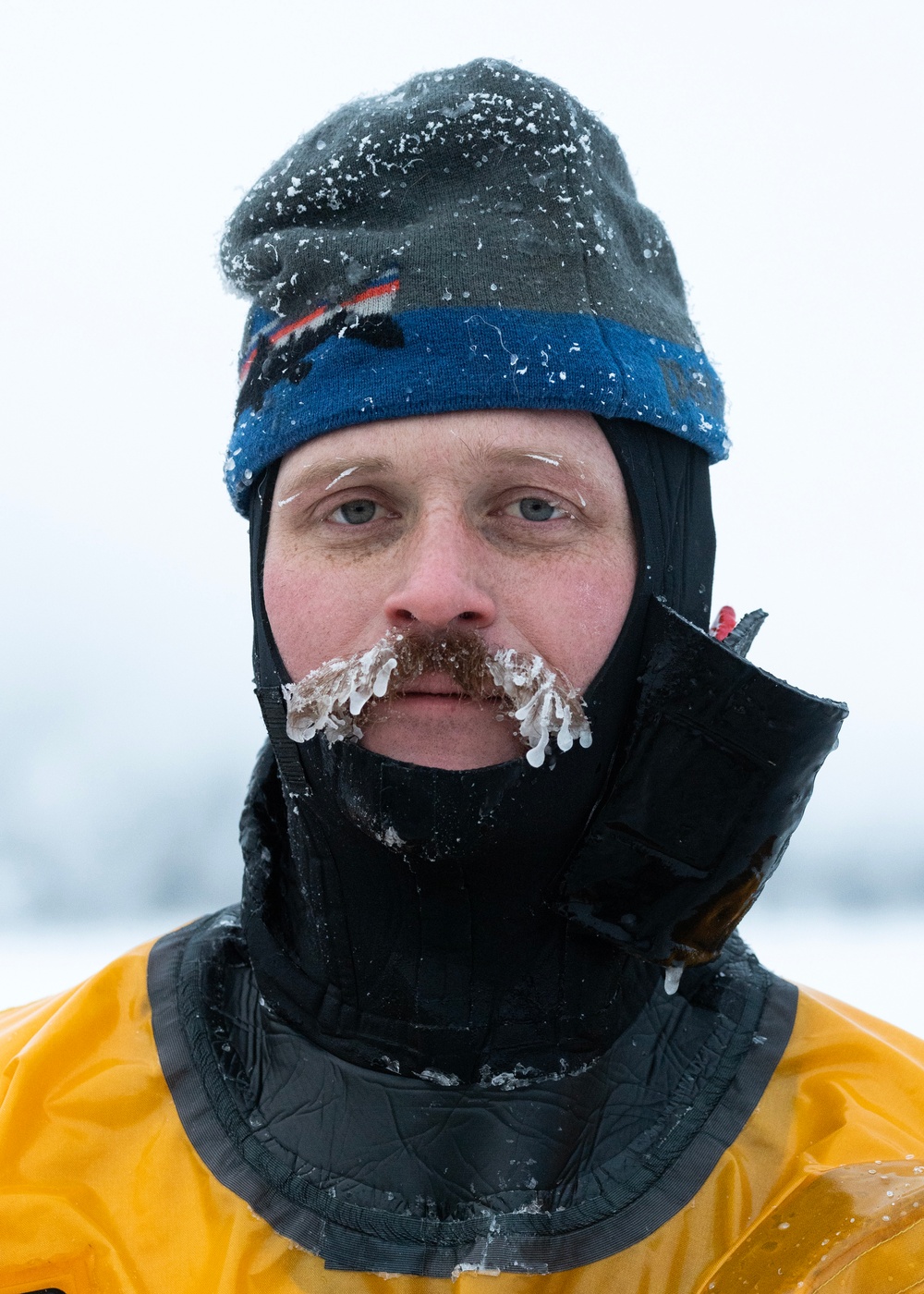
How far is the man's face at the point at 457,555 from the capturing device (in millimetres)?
1357

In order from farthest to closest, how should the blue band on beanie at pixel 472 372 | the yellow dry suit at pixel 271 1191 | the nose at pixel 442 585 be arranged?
the blue band on beanie at pixel 472 372 < the nose at pixel 442 585 < the yellow dry suit at pixel 271 1191

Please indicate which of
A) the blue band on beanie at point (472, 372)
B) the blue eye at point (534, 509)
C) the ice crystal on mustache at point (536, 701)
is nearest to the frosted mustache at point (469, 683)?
the ice crystal on mustache at point (536, 701)

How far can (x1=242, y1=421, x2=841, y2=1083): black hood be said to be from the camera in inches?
55.0

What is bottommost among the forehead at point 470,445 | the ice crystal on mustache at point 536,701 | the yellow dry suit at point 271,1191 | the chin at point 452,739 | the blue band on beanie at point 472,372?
the yellow dry suit at point 271,1191

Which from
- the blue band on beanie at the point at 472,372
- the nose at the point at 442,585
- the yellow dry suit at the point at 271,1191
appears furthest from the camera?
the blue band on beanie at the point at 472,372

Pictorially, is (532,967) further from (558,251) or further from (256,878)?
(558,251)

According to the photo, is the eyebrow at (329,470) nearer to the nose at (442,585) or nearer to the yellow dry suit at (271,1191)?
the nose at (442,585)

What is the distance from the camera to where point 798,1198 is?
115cm

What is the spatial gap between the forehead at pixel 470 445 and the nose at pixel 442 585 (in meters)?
0.10

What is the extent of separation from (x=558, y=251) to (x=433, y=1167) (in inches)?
54.0

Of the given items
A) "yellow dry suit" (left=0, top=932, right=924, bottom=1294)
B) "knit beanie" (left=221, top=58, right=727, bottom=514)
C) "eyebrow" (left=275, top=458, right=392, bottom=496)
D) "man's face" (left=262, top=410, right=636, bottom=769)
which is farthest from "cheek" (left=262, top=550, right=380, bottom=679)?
"yellow dry suit" (left=0, top=932, right=924, bottom=1294)

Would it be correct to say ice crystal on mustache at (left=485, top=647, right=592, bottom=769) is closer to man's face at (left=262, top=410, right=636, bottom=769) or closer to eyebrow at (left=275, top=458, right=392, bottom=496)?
man's face at (left=262, top=410, right=636, bottom=769)

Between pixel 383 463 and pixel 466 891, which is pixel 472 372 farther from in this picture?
pixel 466 891

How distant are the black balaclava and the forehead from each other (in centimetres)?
8
